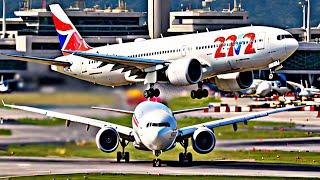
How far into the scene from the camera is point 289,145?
101938mm

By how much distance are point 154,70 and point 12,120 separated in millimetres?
12861

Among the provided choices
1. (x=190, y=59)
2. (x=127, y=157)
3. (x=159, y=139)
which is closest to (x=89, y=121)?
(x=127, y=157)

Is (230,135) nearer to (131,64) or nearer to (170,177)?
(131,64)

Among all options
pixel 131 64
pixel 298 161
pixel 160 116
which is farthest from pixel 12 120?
pixel 298 161

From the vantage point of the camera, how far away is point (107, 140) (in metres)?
88.1

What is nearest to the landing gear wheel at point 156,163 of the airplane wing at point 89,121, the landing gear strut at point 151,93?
the airplane wing at point 89,121

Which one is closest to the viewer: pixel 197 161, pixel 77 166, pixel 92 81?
pixel 77 166

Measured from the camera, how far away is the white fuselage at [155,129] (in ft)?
275

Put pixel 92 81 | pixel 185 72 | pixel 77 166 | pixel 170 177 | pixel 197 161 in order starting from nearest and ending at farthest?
pixel 170 177
pixel 77 166
pixel 197 161
pixel 185 72
pixel 92 81

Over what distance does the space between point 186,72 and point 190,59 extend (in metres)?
1.63

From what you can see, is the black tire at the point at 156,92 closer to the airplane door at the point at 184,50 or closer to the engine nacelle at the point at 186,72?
the engine nacelle at the point at 186,72

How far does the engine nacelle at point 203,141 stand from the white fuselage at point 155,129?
276 cm

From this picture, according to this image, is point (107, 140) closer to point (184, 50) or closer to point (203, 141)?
point (203, 141)

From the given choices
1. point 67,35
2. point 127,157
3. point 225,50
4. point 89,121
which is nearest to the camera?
point 127,157
